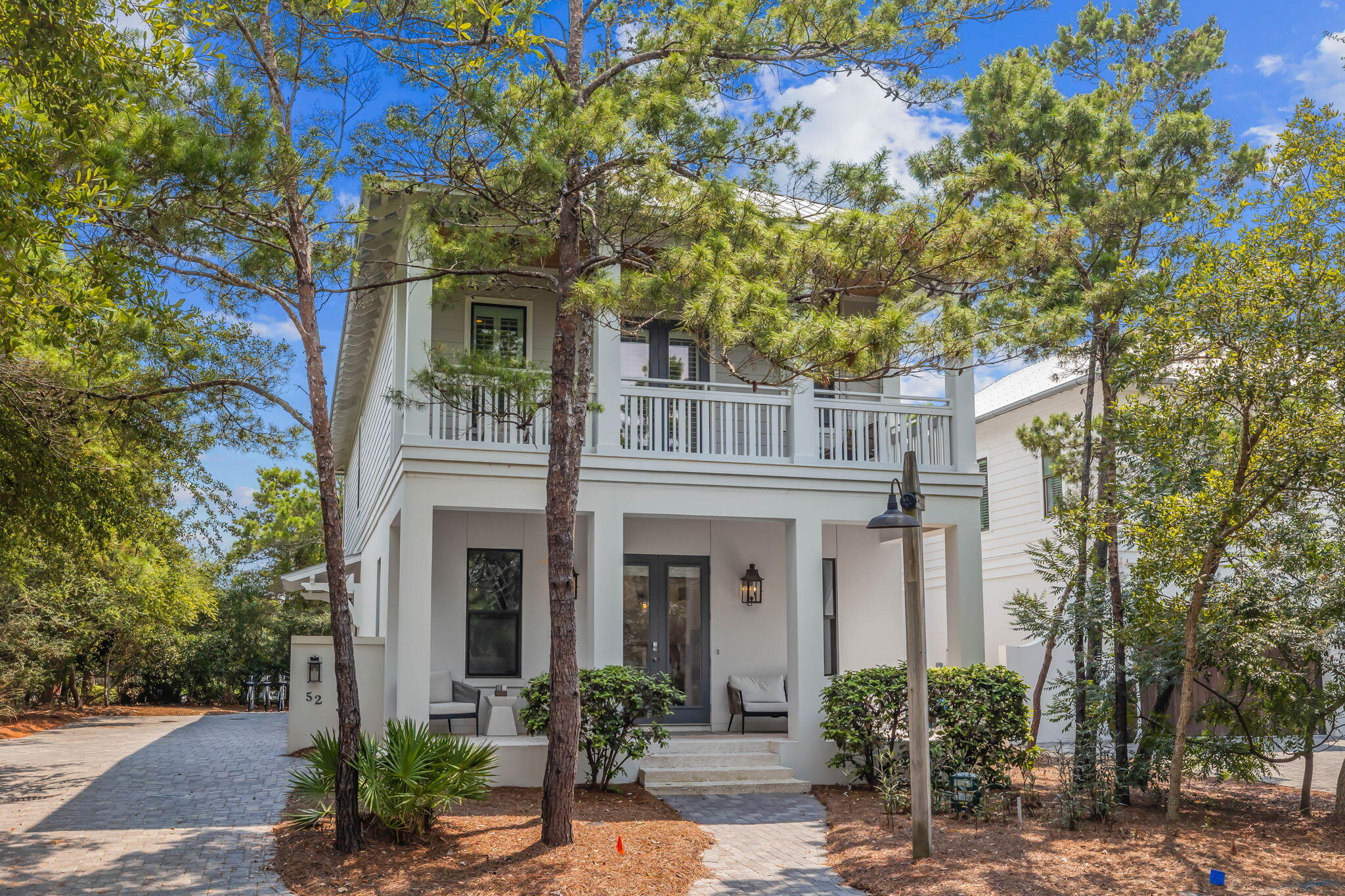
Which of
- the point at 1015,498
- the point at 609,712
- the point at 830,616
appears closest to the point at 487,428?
the point at 609,712

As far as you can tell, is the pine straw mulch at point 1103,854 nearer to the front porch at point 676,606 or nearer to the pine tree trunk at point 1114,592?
the pine tree trunk at point 1114,592

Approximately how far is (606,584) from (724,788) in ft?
8.06

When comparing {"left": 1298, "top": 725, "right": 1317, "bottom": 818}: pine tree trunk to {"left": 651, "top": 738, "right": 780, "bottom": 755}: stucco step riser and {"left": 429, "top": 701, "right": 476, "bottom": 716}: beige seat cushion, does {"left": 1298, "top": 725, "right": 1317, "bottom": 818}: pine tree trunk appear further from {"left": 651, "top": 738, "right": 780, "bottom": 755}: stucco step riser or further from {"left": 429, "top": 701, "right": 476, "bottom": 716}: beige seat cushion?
{"left": 429, "top": 701, "right": 476, "bottom": 716}: beige seat cushion

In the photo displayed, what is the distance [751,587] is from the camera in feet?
46.7

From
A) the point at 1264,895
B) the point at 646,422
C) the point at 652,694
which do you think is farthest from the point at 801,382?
the point at 1264,895

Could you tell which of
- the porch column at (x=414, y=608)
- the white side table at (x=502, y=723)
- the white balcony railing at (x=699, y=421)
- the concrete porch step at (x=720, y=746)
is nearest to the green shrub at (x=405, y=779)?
the porch column at (x=414, y=608)

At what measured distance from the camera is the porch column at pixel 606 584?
441 inches

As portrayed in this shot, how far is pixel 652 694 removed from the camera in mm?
10555

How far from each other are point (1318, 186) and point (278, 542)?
3128cm

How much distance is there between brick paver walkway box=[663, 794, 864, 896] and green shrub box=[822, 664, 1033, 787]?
78cm

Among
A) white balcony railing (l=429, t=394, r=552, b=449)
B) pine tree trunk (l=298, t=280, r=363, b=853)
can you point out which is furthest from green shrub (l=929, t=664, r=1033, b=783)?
pine tree trunk (l=298, t=280, r=363, b=853)

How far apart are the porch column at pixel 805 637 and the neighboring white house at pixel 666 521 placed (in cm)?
2

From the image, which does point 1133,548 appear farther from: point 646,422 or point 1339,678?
point 646,422

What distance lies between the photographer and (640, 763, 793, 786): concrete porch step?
11008 mm
